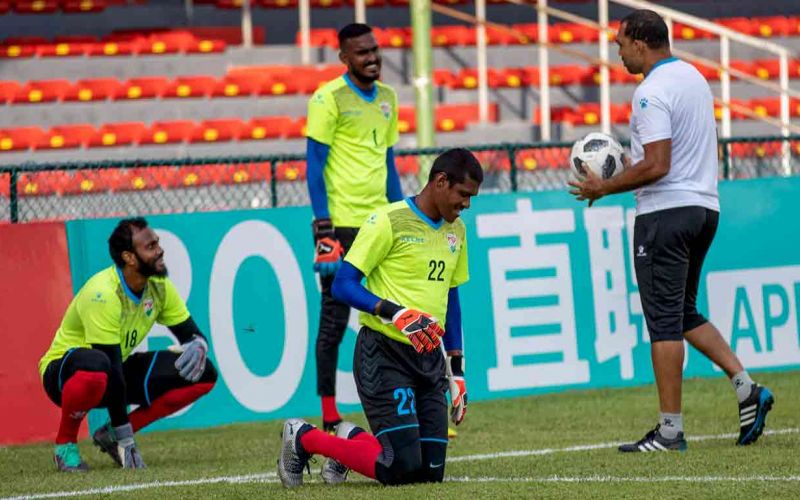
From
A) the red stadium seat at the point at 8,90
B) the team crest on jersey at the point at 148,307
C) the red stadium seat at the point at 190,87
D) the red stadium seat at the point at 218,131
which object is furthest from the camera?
the red stadium seat at the point at 190,87

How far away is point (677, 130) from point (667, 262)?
0.64 m

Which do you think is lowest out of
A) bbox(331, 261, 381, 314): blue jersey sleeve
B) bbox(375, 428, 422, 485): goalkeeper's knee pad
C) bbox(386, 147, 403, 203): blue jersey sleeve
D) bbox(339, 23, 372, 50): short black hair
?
bbox(375, 428, 422, 485): goalkeeper's knee pad

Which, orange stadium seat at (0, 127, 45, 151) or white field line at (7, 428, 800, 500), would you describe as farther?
orange stadium seat at (0, 127, 45, 151)

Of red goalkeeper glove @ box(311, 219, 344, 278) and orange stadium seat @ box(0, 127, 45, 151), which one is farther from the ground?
orange stadium seat @ box(0, 127, 45, 151)

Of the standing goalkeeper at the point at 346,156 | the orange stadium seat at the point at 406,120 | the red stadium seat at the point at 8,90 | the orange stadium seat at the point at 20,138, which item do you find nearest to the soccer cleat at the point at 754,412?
the standing goalkeeper at the point at 346,156

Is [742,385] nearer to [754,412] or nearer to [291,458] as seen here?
[754,412]

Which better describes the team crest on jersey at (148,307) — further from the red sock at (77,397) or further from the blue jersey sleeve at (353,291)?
the blue jersey sleeve at (353,291)

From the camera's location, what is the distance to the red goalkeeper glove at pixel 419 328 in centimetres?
646

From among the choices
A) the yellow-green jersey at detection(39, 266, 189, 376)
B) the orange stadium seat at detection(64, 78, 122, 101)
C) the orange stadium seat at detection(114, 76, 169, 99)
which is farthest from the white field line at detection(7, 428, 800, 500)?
the orange stadium seat at detection(64, 78, 122, 101)

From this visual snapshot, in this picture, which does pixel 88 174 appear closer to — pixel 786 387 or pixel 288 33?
pixel 786 387

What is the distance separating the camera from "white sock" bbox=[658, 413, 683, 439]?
302 inches

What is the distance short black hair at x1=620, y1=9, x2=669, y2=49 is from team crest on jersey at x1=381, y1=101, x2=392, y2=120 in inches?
72.4

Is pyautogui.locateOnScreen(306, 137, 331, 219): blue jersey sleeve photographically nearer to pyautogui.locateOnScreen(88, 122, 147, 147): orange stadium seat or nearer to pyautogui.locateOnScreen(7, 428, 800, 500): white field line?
pyautogui.locateOnScreen(7, 428, 800, 500): white field line

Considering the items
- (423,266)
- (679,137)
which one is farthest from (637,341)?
(423,266)
